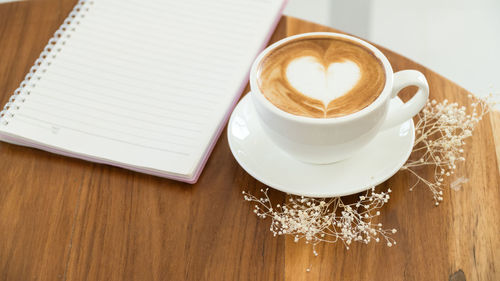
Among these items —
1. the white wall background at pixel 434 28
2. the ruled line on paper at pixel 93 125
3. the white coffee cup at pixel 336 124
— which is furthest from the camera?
the white wall background at pixel 434 28

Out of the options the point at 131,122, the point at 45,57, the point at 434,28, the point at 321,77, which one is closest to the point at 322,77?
the point at 321,77

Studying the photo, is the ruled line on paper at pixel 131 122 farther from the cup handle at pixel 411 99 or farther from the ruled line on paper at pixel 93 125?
the cup handle at pixel 411 99

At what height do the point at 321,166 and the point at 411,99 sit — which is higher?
the point at 411,99

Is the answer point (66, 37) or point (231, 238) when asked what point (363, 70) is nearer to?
point (231, 238)

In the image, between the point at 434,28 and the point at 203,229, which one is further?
the point at 434,28

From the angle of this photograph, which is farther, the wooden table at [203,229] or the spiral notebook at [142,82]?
the spiral notebook at [142,82]

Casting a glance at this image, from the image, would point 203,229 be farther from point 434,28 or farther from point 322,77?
point 434,28

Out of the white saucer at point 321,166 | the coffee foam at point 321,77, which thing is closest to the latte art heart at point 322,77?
the coffee foam at point 321,77

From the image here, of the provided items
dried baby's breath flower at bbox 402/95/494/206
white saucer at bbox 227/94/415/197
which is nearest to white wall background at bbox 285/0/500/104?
dried baby's breath flower at bbox 402/95/494/206
